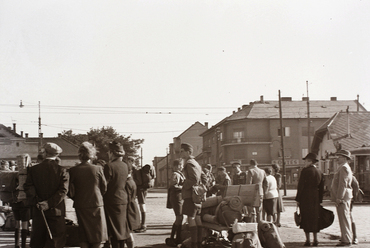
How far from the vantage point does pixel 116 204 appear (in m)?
8.20

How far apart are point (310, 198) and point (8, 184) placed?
645cm

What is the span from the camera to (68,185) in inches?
298

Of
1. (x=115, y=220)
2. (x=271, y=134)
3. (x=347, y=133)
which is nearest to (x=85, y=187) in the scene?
(x=115, y=220)

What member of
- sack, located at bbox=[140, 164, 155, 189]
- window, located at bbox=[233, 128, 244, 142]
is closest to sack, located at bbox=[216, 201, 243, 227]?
sack, located at bbox=[140, 164, 155, 189]

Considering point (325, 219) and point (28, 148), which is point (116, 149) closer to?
point (325, 219)

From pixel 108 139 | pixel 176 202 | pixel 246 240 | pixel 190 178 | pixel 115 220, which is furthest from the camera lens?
pixel 108 139

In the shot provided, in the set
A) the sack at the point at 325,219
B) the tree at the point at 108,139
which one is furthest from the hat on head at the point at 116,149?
the tree at the point at 108,139

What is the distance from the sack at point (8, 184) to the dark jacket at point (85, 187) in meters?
3.44

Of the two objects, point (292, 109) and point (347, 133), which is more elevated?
point (292, 109)

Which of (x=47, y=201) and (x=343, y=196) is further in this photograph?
(x=343, y=196)

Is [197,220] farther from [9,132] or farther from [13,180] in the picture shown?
[9,132]

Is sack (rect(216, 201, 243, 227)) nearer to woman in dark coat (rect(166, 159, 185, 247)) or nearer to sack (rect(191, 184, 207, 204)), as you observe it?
sack (rect(191, 184, 207, 204))

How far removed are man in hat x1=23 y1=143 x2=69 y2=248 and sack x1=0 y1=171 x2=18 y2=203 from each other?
3197 mm

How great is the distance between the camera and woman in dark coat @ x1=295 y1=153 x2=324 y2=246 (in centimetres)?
1069
